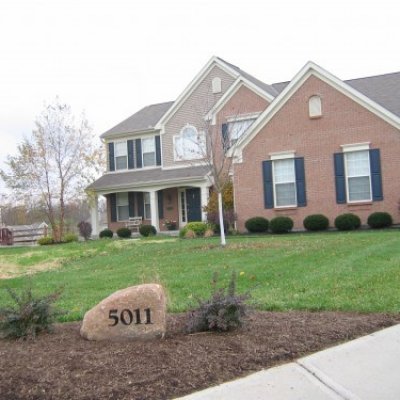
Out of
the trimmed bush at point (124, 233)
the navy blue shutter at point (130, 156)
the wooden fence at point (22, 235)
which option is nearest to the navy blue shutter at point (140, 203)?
the navy blue shutter at point (130, 156)

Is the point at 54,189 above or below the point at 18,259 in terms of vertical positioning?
above

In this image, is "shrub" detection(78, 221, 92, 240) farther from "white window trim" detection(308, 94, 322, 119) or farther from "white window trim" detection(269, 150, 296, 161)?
"white window trim" detection(308, 94, 322, 119)

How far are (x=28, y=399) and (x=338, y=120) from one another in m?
18.5

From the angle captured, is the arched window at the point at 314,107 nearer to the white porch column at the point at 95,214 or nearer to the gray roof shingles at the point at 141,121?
the gray roof shingles at the point at 141,121

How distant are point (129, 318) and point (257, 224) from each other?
53.1 feet

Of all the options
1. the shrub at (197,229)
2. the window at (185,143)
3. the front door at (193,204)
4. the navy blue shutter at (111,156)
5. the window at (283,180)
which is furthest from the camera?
the navy blue shutter at (111,156)

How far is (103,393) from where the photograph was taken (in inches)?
156

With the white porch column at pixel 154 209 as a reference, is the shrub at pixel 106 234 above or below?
below

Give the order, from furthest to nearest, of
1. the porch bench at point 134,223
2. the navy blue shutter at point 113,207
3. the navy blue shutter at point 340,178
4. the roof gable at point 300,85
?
the navy blue shutter at point 113,207
the porch bench at point 134,223
the navy blue shutter at point 340,178
the roof gable at point 300,85

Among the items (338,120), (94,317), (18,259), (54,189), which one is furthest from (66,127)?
(94,317)

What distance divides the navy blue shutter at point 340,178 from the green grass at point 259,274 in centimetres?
561

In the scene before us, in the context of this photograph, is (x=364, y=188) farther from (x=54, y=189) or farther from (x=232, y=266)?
(x=54, y=189)

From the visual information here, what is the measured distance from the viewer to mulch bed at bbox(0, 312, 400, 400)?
4066 millimetres

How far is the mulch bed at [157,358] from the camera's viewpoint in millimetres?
4066
